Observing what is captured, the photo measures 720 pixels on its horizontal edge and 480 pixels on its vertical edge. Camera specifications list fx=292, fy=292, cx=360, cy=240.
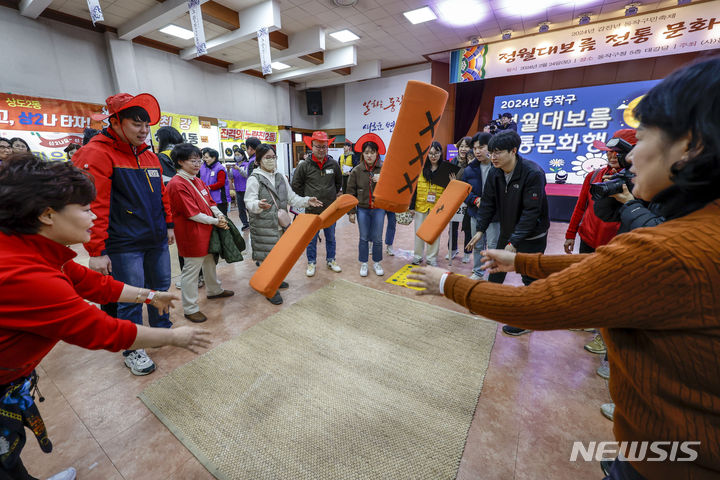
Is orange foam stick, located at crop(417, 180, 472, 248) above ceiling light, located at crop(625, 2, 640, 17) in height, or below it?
below

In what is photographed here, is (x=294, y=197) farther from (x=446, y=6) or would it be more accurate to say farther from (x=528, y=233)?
(x=446, y=6)

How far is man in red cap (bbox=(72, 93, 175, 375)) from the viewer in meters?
1.54

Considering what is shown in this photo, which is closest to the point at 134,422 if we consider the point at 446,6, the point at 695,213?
the point at 695,213

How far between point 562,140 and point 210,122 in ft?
27.5

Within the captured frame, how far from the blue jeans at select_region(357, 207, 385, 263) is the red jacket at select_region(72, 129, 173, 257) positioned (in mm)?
1814

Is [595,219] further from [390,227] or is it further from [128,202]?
[128,202]

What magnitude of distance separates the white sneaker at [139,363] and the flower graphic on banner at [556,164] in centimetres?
748

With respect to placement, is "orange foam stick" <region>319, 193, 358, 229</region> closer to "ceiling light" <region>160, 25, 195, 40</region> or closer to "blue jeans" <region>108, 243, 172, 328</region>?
"blue jeans" <region>108, 243, 172, 328</region>

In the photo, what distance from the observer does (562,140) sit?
6191 millimetres

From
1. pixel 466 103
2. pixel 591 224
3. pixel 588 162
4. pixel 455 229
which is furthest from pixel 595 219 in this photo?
pixel 466 103

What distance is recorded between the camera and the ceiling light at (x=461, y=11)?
16.4 feet

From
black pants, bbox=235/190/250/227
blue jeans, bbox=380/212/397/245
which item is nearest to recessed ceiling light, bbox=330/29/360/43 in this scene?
Answer: black pants, bbox=235/190/250/227

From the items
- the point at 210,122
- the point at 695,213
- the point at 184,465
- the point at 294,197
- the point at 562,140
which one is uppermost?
the point at 210,122

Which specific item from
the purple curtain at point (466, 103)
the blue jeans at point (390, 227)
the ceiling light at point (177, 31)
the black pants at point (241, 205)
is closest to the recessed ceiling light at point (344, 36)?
the ceiling light at point (177, 31)
